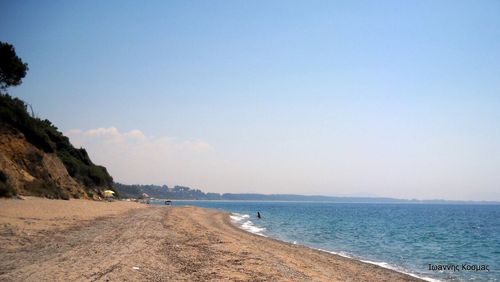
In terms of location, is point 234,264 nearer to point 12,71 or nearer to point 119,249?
point 119,249

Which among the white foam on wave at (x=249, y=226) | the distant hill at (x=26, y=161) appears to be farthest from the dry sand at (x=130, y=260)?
the white foam on wave at (x=249, y=226)

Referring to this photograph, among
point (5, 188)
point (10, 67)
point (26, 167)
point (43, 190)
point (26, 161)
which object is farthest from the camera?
point (10, 67)

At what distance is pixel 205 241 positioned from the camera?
19.2m

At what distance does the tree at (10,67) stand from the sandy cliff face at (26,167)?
1012 centimetres

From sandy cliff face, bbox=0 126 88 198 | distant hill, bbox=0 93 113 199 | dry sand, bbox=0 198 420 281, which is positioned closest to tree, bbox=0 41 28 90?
distant hill, bbox=0 93 113 199

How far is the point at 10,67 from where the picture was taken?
138ft

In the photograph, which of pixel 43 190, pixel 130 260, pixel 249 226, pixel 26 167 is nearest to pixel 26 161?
pixel 26 167

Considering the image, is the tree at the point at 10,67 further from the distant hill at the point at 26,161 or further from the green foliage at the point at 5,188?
the green foliage at the point at 5,188

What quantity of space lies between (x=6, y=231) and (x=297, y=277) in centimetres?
1100

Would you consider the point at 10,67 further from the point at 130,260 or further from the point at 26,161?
the point at 130,260

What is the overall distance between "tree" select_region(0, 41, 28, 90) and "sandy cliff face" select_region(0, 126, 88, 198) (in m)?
10.1

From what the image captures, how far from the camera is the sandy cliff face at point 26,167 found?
30.4 metres

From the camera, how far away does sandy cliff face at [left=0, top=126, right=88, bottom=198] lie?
30.4 m

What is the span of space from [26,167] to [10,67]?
14.2 metres
